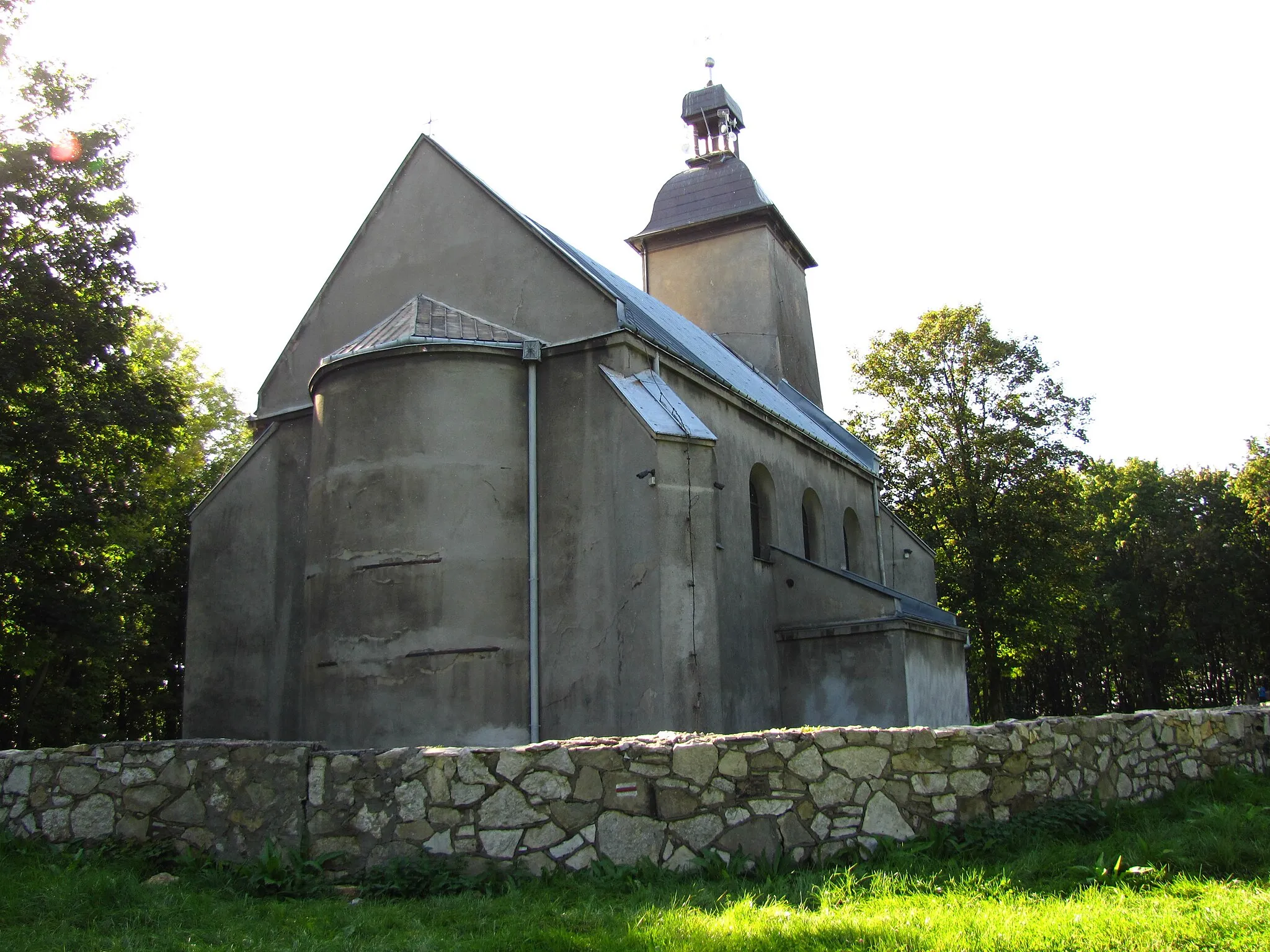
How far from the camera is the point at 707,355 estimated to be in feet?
74.5

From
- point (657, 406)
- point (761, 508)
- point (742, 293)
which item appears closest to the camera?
point (657, 406)

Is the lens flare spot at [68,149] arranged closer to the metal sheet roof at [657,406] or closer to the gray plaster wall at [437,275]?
the gray plaster wall at [437,275]

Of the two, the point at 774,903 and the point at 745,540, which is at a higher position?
the point at 745,540

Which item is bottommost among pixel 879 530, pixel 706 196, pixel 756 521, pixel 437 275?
pixel 756 521

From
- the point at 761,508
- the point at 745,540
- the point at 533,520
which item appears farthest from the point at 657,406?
the point at 761,508

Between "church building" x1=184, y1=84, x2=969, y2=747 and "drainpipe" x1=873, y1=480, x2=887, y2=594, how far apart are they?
16.3ft

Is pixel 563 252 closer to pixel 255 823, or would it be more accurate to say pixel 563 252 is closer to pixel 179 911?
pixel 255 823

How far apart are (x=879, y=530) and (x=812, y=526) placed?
4.48 metres

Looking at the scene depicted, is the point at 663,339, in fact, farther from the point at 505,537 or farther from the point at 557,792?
the point at 557,792

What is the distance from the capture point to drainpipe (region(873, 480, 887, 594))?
85.4 ft

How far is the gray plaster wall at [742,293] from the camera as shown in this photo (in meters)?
28.8

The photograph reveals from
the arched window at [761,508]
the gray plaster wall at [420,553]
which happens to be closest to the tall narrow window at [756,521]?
the arched window at [761,508]

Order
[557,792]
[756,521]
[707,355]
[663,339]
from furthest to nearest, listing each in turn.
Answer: [707,355], [756,521], [663,339], [557,792]

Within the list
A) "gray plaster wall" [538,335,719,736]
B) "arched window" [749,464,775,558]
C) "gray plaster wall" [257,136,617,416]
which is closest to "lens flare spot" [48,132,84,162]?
"gray plaster wall" [257,136,617,416]
